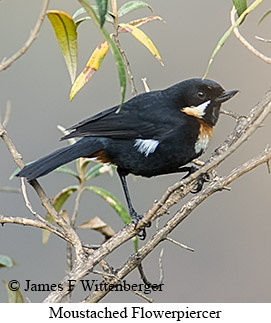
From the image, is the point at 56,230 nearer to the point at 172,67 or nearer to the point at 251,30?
the point at 172,67

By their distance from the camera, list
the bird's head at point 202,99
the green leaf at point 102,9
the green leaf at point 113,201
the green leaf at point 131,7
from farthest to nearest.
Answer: the bird's head at point 202,99 → the green leaf at point 113,201 → the green leaf at point 131,7 → the green leaf at point 102,9

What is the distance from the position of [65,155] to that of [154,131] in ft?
1.00

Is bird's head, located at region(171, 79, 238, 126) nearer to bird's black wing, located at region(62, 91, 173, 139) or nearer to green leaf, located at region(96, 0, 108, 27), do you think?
bird's black wing, located at region(62, 91, 173, 139)

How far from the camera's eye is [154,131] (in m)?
1.99

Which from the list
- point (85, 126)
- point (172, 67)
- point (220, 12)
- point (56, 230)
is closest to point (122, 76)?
point (56, 230)

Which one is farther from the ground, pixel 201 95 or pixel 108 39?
pixel 201 95

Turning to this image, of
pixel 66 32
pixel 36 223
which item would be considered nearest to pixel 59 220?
pixel 36 223

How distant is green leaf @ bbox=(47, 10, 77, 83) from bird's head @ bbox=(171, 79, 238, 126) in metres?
0.70

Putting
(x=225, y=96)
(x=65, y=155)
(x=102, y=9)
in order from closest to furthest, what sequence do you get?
(x=102, y=9), (x=65, y=155), (x=225, y=96)

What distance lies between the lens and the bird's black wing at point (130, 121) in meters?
1.95

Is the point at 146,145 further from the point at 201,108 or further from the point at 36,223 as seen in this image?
the point at 36,223

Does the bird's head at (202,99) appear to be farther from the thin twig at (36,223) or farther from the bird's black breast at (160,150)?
the thin twig at (36,223)

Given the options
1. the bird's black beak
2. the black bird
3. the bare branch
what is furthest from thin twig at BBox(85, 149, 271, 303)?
the bird's black beak

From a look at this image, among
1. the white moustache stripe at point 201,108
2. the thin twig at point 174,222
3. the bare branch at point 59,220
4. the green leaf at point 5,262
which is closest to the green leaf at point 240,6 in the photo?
the thin twig at point 174,222
